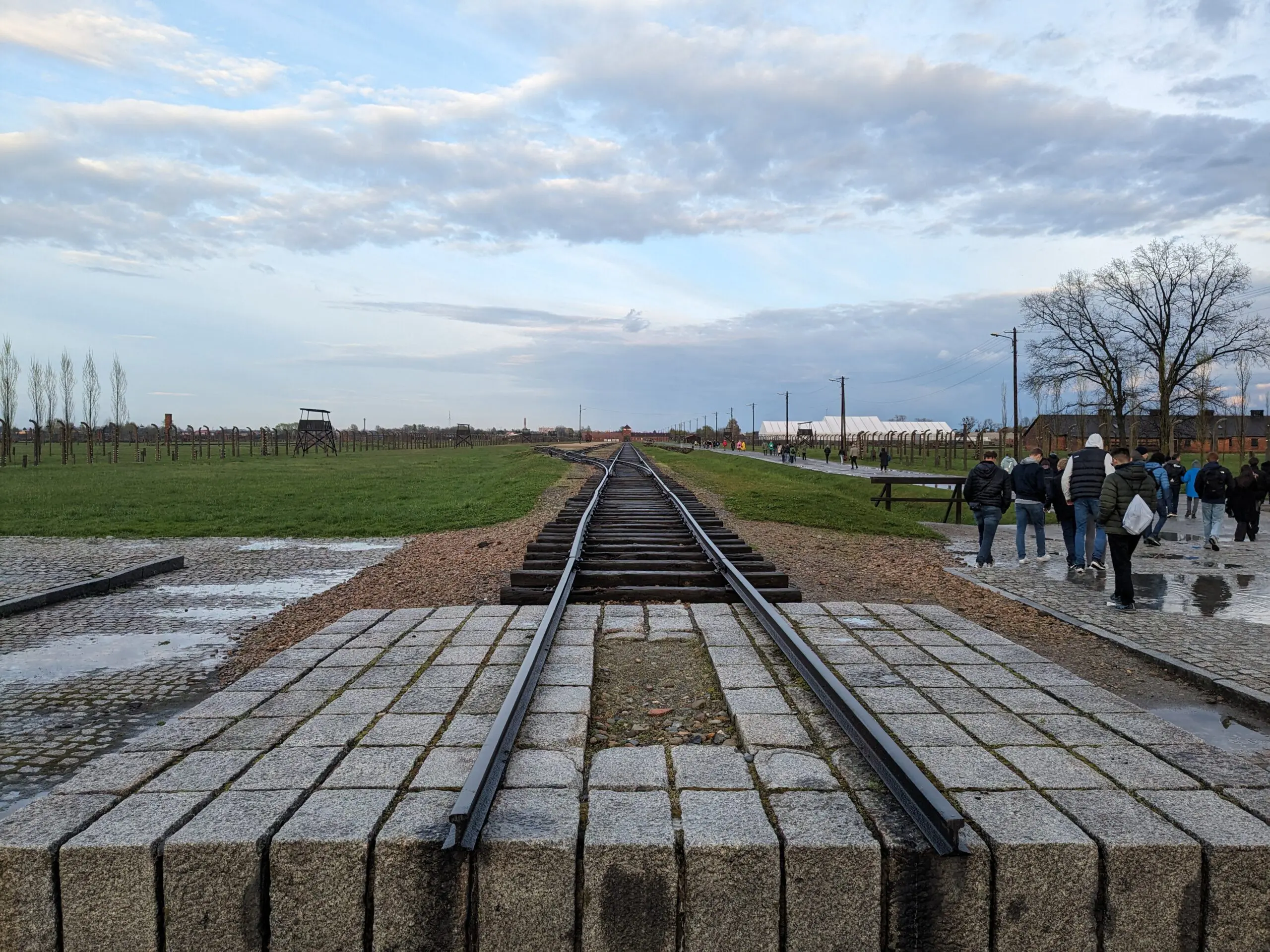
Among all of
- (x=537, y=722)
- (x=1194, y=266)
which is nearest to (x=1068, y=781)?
(x=537, y=722)

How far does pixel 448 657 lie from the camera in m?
5.20

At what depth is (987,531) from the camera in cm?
1096

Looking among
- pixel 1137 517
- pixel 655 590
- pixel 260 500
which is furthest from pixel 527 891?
pixel 260 500

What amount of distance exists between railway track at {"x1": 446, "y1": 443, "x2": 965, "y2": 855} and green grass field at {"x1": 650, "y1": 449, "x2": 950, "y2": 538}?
5.69 feet

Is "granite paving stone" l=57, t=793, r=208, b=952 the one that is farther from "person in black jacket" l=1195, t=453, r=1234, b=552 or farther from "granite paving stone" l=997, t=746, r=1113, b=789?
"person in black jacket" l=1195, t=453, r=1234, b=552

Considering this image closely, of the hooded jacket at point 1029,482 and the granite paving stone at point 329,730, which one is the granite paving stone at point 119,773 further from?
the hooded jacket at point 1029,482

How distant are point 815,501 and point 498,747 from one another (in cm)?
1545

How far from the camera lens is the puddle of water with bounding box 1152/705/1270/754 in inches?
171

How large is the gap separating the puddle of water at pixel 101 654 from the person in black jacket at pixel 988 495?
29.8ft

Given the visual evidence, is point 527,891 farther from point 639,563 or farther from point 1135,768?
point 639,563

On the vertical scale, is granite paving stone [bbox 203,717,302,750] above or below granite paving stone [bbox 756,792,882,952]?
above

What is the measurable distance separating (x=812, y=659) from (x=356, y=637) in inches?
125

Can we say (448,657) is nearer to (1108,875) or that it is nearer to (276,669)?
(276,669)

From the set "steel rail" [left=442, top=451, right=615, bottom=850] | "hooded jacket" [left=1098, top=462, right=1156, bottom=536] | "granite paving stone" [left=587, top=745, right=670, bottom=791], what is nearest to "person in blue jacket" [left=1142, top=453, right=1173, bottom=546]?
"hooded jacket" [left=1098, top=462, right=1156, bottom=536]
